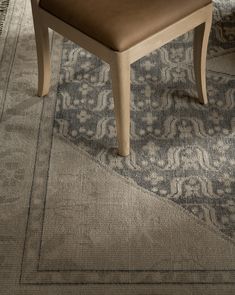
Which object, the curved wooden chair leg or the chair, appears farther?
the curved wooden chair leg

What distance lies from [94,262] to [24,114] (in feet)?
2.50

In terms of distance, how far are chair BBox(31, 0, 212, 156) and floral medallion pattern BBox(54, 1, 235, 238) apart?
0.69 ft

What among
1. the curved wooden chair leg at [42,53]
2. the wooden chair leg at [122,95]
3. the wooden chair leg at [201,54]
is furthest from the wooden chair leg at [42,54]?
the wooden chair leg at [201,54]

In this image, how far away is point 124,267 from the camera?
1.30m

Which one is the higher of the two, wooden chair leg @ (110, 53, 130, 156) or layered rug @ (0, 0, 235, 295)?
wooden chair leg @ (110, 53, 130, 156)

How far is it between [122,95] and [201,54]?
0.43m

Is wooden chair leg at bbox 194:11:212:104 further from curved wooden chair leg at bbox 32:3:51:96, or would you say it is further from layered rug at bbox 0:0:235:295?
curved wooden chair leg at bbox 32:3:51:96

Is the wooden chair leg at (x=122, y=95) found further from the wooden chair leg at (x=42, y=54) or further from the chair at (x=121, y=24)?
the wooden chair leg at (x=42, y=54)

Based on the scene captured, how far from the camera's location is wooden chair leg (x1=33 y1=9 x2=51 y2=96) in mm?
1584

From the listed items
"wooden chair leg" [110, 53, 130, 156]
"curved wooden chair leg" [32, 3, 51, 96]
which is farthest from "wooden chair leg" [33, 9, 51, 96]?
"wooden chair leg" [110, 53, 130, 156]

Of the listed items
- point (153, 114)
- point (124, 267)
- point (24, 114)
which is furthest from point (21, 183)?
point (153, 114)

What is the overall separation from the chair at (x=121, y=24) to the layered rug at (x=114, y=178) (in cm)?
24

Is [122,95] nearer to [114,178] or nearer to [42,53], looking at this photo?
[114,178]

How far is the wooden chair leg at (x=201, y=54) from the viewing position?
155 cm
